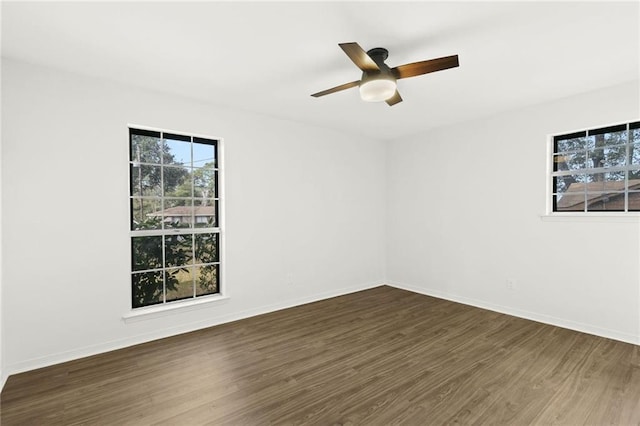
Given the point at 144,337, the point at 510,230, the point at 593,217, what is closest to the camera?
the point at 144,337

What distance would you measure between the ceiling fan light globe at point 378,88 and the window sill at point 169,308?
9.01ft

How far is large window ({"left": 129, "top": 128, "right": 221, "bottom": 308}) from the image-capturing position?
327 cm

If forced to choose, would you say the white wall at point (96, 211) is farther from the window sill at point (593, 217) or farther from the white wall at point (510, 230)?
the window sill at point (593, 217)

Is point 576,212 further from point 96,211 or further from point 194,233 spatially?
point 96,211

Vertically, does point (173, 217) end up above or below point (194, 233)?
above

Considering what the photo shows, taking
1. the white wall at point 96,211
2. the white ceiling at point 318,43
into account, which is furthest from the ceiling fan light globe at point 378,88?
the white wall at point 96,211

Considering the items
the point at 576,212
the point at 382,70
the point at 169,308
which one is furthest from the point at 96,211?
the point at 576,212

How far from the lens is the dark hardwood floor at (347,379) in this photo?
201 centimetres

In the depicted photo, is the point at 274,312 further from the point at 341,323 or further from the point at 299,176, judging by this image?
the point at 299,176

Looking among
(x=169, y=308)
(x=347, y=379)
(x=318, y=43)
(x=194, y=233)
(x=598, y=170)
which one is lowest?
(x=347, y=379)

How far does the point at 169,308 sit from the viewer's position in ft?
10.9

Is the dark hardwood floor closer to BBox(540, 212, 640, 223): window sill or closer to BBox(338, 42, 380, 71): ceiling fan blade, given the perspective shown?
BBox(540, 212, 640, 223): window sill

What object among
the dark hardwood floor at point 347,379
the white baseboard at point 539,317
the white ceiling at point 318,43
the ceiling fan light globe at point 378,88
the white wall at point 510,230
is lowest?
the dark hardwood floor at point 347,379

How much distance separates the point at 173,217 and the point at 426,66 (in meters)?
2.93
